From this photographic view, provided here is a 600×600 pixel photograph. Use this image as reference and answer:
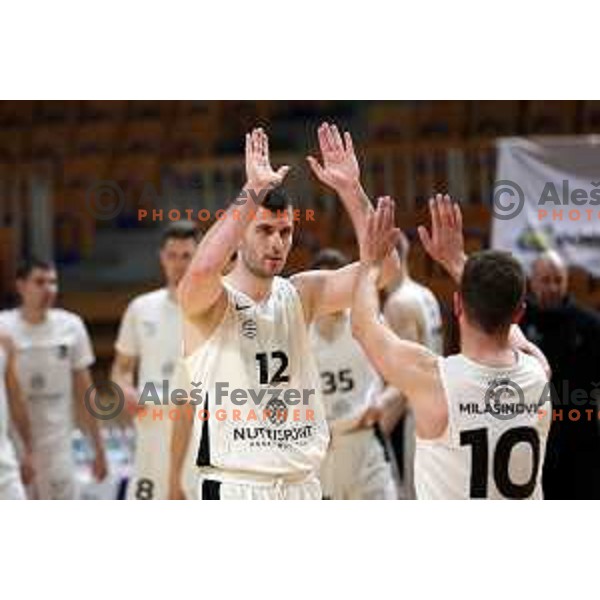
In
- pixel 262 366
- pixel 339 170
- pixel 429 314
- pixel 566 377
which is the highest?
pixel 339 170

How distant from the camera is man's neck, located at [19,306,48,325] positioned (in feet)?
27.2

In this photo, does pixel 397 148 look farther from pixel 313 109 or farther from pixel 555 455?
pixel 555 455

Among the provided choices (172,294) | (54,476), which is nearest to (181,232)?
(172,294)

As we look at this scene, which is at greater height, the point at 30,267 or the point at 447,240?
the point at 447,240

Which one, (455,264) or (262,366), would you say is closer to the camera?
(455,264)

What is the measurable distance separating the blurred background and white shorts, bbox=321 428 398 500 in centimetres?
374

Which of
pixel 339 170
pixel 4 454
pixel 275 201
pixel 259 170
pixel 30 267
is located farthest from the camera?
pixel 30 267

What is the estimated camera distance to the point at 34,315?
8.29 metres

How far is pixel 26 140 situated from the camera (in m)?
12.9

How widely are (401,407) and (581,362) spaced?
1.12 m

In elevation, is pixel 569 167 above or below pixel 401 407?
above

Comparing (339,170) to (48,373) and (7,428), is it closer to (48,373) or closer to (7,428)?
(7,428)

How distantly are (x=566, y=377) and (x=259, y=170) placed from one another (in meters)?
2.80
